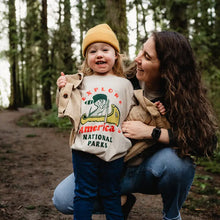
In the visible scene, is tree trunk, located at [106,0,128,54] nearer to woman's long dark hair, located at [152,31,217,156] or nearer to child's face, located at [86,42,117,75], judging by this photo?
child's face, located at [86,42,117,75]

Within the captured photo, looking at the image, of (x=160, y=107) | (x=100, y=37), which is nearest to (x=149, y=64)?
(x=160, y=107)

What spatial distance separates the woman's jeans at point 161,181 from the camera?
6.68ft

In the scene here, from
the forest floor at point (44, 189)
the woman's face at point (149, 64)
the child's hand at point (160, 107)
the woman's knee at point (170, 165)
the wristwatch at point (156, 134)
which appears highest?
the woman's face at point (149, 64)

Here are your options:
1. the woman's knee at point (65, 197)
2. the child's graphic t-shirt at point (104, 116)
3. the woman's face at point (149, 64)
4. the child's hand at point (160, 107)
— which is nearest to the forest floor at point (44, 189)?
the woman's knee at point (65, 197)

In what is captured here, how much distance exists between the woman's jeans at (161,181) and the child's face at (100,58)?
809 mm

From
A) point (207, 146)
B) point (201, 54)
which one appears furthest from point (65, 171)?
point (201, 54)

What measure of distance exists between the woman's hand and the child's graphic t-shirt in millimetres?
46

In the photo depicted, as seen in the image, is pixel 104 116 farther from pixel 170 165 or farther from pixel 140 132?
pixel 170 165

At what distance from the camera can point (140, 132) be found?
79.6 inches

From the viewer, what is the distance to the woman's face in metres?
2.12

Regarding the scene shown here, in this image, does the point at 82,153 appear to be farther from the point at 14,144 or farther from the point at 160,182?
the point at 14,144

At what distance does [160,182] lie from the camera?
2074mm

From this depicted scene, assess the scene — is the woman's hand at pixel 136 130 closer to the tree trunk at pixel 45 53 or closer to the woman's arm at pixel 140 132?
the woman's arm at pixel 140 132

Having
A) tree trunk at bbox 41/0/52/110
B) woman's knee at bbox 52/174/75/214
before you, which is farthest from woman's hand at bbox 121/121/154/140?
tree trunk at bbox 41/0/52/110
